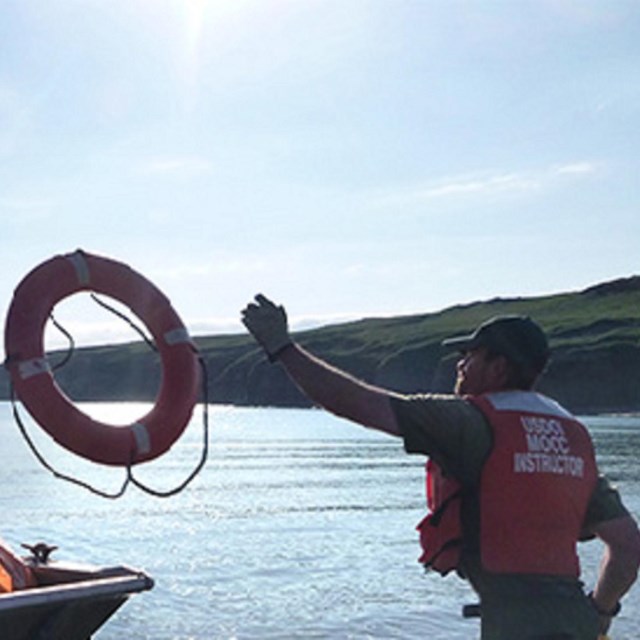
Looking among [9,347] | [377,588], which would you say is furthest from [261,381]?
[9,347]

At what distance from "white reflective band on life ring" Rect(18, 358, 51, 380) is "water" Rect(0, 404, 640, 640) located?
25.8 feet

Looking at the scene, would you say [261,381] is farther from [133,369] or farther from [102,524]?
[102,524]

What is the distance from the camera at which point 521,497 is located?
3.78m

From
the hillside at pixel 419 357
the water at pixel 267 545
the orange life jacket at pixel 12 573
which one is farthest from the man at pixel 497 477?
the hillside at pixel 419 357

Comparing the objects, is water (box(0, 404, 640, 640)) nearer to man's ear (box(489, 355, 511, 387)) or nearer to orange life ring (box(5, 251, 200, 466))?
orange life ring (box(5, 251, 200, 466))

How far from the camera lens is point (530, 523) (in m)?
3.79

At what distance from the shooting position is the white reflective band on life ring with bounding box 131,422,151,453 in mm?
7144

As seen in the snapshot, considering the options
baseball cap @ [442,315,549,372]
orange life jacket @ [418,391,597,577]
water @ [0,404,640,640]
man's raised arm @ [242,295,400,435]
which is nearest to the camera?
man's raised arm @ [242,295,400,435]

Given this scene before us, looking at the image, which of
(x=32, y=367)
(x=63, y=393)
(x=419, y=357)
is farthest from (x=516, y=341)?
(x=419, y=357)

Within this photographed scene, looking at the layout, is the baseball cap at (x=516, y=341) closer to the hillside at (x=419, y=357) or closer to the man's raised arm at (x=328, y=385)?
the man's raised arm at (x=328, y=385)

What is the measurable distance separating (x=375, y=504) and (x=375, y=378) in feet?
309

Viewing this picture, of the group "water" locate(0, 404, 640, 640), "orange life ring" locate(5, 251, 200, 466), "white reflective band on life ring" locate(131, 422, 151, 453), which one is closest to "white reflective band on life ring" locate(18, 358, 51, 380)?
"orange life ring" locate(5, 251, 200, 466)

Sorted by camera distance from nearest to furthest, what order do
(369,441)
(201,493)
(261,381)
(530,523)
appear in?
1. (530,523)
2. (201,493)
3. (369,441)
4. (261,381)

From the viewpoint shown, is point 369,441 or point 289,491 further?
point 369,441
